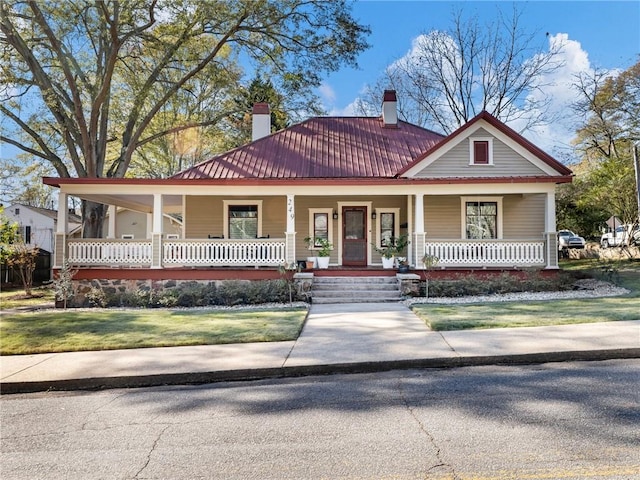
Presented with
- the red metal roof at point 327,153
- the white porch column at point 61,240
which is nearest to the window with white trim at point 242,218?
the red metal roof at point 327,153

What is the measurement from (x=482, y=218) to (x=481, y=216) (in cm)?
8

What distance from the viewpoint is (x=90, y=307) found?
11922 millimetres

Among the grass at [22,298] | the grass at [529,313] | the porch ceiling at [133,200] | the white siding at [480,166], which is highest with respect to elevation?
the white siding at [480,166]

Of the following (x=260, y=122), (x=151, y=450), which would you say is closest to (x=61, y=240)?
(x=260, y=122)

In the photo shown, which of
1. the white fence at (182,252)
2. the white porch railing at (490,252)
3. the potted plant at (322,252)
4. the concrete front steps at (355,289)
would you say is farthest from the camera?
the potted plant at (322,252)

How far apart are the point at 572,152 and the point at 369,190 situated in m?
22.7

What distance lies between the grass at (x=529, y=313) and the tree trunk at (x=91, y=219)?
610 inches

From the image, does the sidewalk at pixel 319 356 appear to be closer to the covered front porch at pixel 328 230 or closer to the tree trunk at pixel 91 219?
the covered front porch at pixel 328 230

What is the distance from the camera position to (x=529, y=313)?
8.52 m

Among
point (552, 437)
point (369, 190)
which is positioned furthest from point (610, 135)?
point (552, 437)

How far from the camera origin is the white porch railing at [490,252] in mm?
13172

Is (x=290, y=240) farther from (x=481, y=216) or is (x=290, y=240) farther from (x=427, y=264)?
(x=481, y=216)

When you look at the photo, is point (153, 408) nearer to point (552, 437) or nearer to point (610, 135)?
point (552, 437)

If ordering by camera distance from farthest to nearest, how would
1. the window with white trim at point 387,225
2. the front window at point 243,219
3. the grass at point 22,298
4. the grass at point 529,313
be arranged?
the front window at point 243,219, the window with white trim at point 387,225, the grass at point 22,298, the grass at point 529,313
